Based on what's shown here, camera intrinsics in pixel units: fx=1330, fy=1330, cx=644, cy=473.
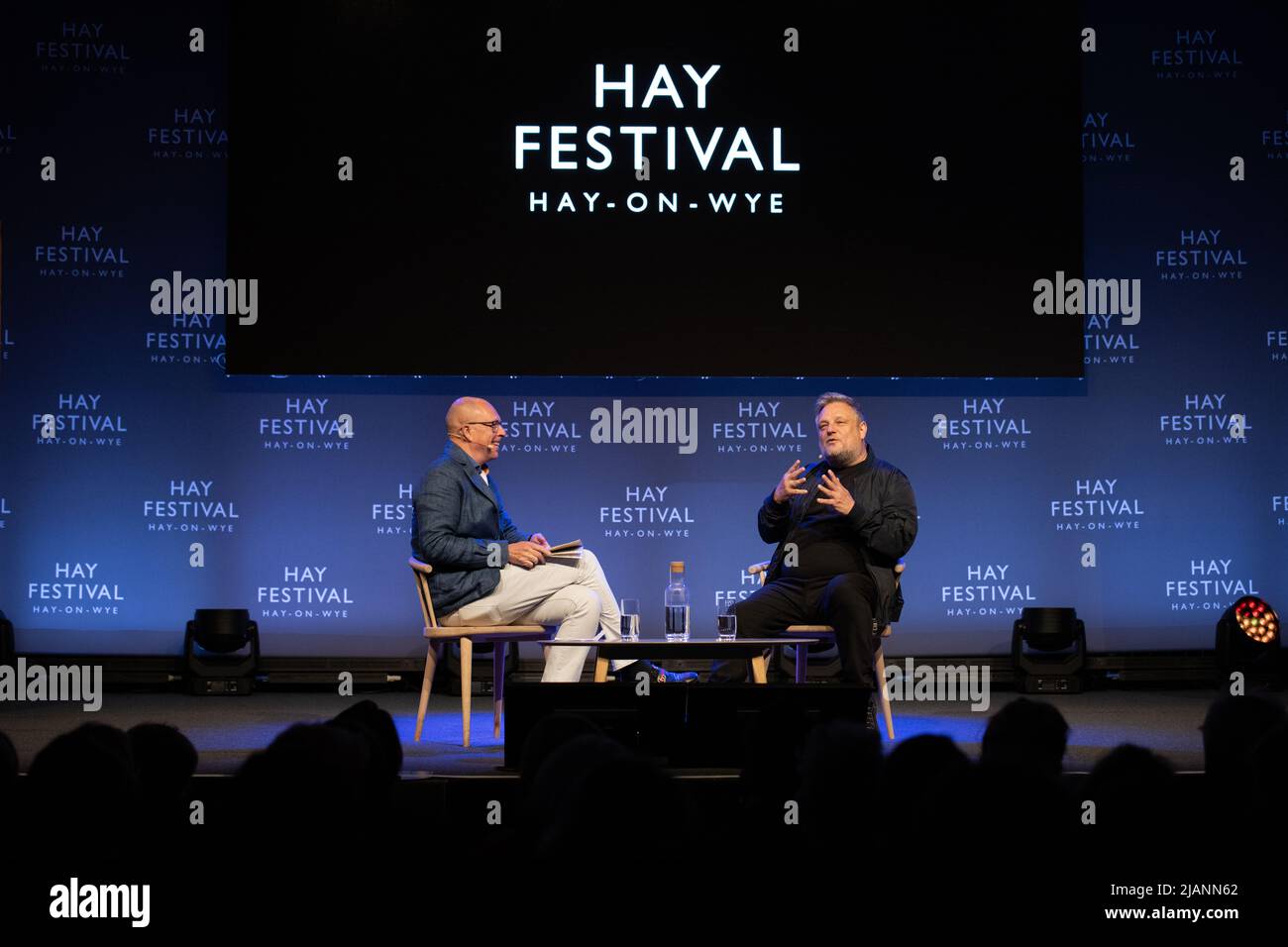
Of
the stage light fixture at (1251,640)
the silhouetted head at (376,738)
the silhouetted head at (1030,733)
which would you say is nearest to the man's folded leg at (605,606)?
the silhouetted head at (376,738)

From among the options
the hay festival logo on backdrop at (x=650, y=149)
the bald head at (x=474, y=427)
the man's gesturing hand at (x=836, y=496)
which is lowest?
the man's gesturing hand at (x=836, y=496)

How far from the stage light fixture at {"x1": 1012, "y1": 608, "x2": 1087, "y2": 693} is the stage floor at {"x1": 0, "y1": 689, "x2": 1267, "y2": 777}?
130 millimetres

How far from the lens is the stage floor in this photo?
4023 millimetres

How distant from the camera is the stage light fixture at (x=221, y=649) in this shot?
6281 millimetres

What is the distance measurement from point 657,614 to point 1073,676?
2.05 meters

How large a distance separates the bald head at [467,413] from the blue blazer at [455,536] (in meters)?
0.14

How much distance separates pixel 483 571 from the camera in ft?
15.3

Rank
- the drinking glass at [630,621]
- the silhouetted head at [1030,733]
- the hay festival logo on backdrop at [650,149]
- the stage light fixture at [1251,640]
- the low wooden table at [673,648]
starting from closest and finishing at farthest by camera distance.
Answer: the silhouetted head at [1030,733], the low wooden table at [673,648], the drinking glass at [630,621], the hay festival logo on backdrop at [650,149], the stage light fixture at [1251,640]

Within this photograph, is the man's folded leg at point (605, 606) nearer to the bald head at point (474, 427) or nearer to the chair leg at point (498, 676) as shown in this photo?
the chair leg at point (498, 676)

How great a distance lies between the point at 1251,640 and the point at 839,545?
8.57 feet

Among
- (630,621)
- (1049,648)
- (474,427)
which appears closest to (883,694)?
(630,621)

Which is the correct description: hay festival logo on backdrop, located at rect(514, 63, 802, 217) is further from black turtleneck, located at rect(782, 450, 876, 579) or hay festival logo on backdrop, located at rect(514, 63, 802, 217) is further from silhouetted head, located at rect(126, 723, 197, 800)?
silhouetted head, located at rect(126, 723, 197, 800)

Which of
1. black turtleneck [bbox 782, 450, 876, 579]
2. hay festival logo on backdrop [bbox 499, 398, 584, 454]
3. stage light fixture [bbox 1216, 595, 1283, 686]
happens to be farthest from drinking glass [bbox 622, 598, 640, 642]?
stage light fixture [bbox 1216, 595, 1283, 686]

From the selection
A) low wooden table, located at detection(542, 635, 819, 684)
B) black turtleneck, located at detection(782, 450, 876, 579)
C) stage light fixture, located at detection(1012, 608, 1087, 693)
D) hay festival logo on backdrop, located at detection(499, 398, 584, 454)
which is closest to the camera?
low wooden table, located at detection(542, 635, 819, 684)
